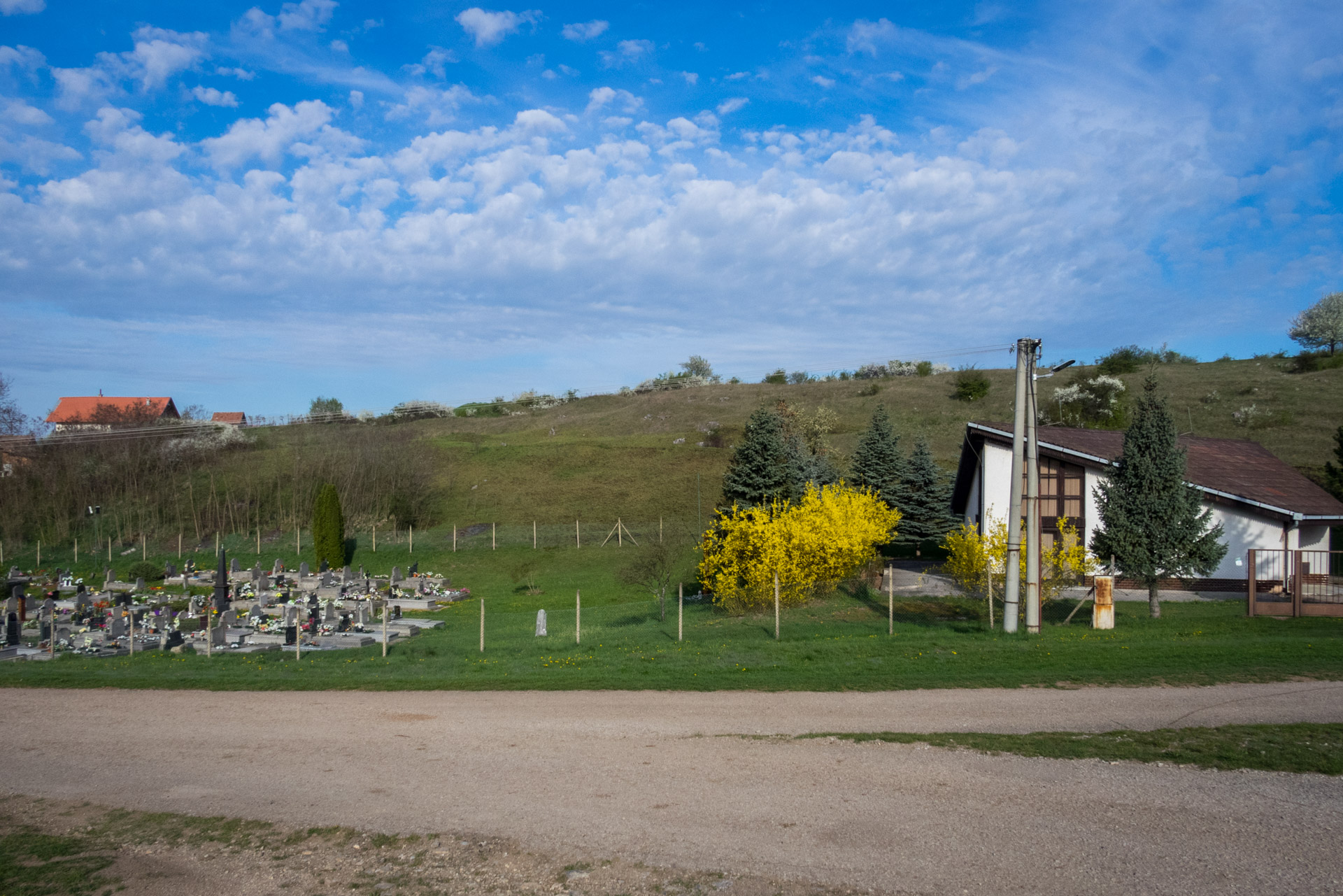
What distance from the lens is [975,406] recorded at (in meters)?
70.6

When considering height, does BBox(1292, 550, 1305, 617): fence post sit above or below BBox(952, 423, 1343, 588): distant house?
below

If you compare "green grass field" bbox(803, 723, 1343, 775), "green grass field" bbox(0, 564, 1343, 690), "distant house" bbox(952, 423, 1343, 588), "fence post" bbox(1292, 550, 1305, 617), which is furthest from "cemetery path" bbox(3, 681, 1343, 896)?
"distant house" bbox(952, 423, 1343, 588)

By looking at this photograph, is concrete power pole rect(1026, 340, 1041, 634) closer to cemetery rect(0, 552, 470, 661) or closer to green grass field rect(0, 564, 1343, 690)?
green grass field rect(0, 564, 1343, 690)

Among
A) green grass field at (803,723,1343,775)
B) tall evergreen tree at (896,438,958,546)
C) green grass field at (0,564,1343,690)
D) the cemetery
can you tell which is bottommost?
the cemetery

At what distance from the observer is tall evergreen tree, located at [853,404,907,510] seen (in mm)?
36938

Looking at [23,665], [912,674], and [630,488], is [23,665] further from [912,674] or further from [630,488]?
[630,488]

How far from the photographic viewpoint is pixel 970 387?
2872 inches

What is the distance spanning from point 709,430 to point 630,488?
15.7 meters

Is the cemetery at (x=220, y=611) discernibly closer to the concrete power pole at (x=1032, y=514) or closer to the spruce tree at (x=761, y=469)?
the spruce tree at (x=761, y=469)

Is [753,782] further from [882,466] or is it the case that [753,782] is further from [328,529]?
[328,529]

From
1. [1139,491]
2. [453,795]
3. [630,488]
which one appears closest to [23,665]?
[453,795]

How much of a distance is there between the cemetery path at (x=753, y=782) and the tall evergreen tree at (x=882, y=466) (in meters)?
25.6

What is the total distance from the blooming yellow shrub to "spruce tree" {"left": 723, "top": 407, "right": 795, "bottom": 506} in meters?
10.1

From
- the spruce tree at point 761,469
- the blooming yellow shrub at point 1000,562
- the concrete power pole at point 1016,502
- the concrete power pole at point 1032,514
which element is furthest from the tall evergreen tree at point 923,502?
the concrete power pole at point 1016,502
